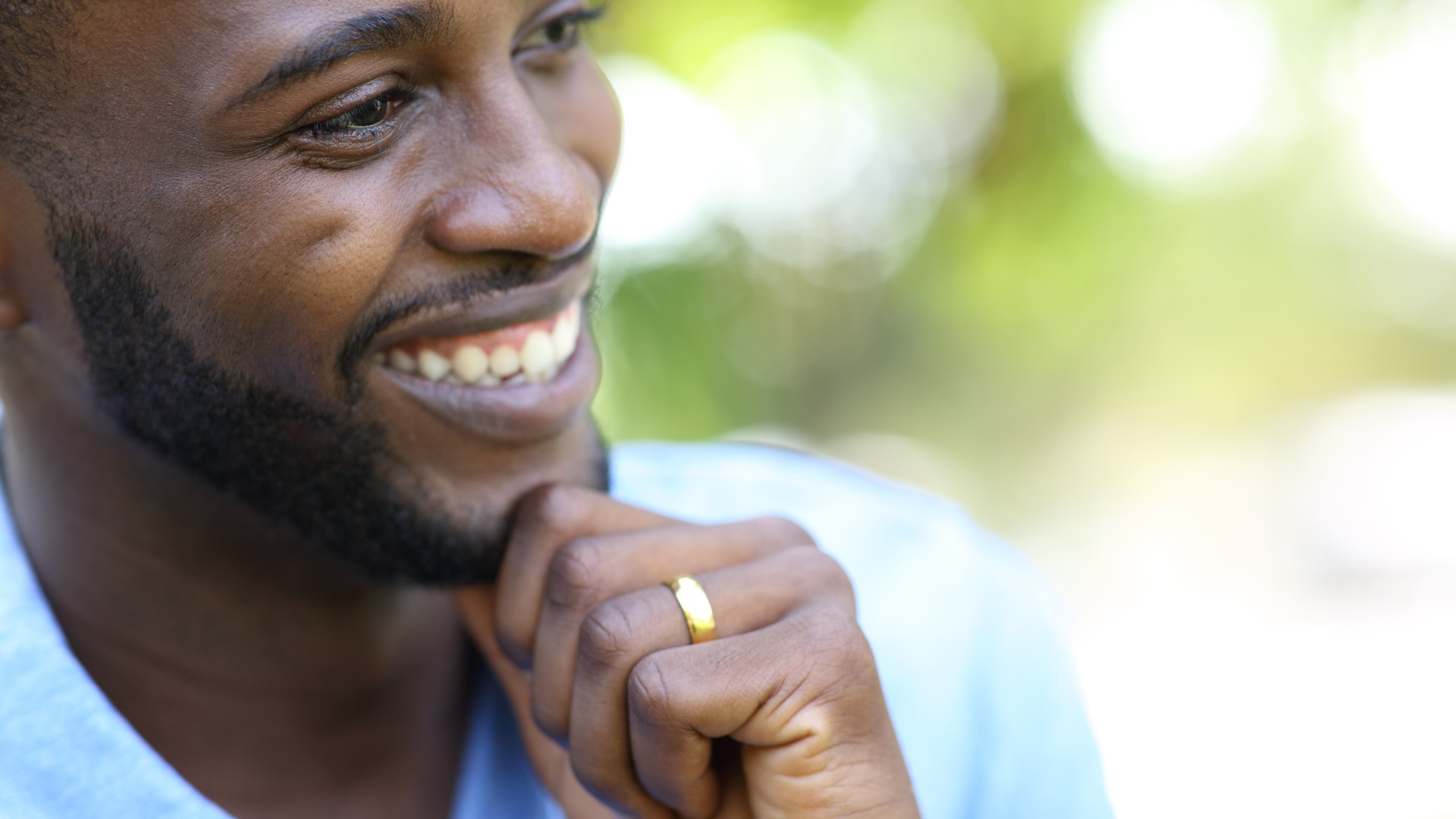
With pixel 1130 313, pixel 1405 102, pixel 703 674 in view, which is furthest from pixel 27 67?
pixel 1405 102

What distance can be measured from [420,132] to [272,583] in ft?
2.38

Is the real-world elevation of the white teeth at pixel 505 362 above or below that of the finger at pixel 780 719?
above

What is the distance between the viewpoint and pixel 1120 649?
654cm

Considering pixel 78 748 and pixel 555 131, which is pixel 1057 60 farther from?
pixel 78 748

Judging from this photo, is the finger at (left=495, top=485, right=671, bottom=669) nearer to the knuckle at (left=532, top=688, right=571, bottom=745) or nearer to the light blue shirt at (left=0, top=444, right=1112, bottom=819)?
the knuckle at (left=532, top=688, right=571, bottom=745)

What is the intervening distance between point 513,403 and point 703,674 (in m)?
0.50

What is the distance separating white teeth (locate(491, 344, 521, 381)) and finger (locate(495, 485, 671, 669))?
0.17 metres

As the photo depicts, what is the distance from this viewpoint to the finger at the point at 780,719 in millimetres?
1545

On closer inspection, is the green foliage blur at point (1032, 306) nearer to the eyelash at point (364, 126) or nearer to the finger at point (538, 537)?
the finger at point (538, 537)

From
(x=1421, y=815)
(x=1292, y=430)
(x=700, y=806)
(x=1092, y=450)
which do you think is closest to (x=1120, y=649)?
(x=1421, y=815)

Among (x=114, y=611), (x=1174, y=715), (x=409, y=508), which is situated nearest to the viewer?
(x=409, y=508)

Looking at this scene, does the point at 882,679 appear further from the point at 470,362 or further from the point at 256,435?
the point at 256,435

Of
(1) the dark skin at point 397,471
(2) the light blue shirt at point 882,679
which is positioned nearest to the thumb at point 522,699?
(1) the dark skin at point 397,471

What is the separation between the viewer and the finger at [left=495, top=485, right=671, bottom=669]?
1.75 meters
